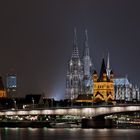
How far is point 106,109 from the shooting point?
558ft

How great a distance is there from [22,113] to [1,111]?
10.1 meters

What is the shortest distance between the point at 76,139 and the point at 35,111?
64.3 m

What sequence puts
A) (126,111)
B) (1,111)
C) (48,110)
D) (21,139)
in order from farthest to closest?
(1,111)
(48,110)
(126,111)
(21,139)

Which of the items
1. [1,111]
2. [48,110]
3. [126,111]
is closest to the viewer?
[126,111]

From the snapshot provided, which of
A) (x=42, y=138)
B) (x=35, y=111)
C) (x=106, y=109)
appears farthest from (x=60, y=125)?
(x=42, y=138)

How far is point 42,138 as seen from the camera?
12306 cm

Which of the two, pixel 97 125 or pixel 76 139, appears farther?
pixel 97 125

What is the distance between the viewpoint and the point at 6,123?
190 meters

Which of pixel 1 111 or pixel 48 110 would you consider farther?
pixel 1 111

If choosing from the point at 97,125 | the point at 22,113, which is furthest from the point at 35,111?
the point at 97,125

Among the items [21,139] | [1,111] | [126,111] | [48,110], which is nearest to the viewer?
[21,139]

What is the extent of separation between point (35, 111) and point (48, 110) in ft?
17.8

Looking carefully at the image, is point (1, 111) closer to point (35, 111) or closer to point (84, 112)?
point (35, 111)

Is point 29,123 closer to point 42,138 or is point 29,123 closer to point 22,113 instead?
point 22,113
